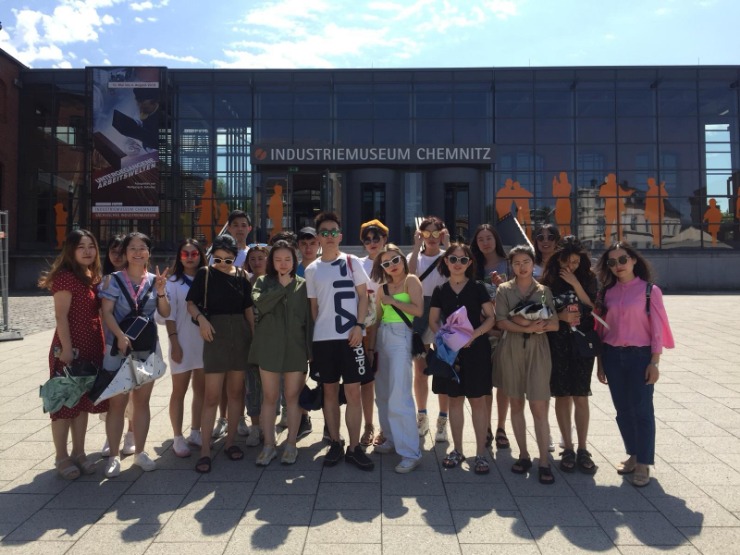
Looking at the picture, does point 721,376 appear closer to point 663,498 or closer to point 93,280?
point 663,498

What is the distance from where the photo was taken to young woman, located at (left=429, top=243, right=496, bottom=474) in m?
4.30

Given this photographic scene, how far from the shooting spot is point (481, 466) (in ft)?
14.0

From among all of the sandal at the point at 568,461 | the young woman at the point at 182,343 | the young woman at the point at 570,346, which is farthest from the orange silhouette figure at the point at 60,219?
the sandal at the point at 568,461

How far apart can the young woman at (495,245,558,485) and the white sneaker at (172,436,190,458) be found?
9.43ft

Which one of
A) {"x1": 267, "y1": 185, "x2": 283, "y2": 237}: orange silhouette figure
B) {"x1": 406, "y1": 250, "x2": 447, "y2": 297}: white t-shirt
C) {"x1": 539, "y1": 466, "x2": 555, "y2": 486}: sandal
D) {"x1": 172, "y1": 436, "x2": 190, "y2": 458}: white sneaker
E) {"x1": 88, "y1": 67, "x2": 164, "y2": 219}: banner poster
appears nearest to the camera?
{"x1": 539, "y1": 466, "x2": 555, "y2": 486}: sandal

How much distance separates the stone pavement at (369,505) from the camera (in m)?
3.23

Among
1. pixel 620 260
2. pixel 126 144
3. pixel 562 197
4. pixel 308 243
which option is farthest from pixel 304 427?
pixel 126 144

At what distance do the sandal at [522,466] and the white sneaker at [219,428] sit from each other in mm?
2883

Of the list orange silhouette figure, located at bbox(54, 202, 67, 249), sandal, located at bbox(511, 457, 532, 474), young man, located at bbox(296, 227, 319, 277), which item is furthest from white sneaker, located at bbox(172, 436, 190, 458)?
orange silhouette figure, located at bbox(54, 202, 67, 249)

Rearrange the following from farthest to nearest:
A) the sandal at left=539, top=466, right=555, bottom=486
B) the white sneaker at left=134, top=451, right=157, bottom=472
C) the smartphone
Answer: the white sneaker at left=134, top=451, right=157, bottom=472
the smartphone
the sandal at left=539, top=466, right=555, bottom=486

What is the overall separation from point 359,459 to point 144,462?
1814 millimetres

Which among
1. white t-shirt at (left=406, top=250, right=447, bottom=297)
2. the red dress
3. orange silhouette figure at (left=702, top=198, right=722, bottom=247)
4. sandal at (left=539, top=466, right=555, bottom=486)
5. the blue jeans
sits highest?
orange silhouette figure at (left=702, top=198, right=722, bottom=247)

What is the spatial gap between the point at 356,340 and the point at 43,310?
15837 millimetres

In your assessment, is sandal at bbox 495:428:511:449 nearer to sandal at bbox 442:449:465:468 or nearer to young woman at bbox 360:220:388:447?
sandal at bbox 442:449:465:468
